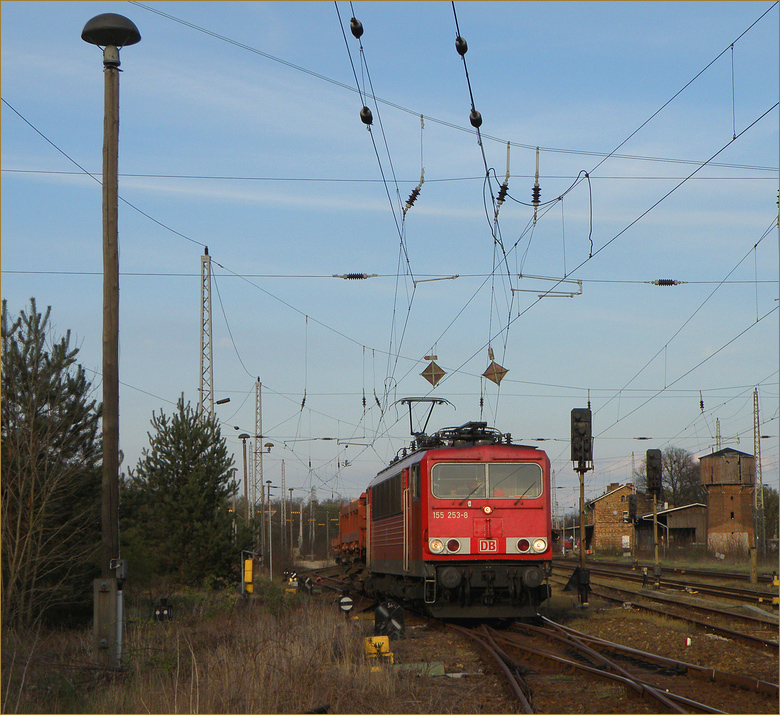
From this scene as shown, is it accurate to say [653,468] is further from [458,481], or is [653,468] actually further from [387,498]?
[458,481]

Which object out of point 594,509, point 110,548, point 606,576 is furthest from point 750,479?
point 110,548

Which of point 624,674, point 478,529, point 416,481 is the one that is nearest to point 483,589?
point 478,529

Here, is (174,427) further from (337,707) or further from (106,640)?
(337,707)

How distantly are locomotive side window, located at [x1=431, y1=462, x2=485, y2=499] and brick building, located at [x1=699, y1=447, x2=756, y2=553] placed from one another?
158 ft

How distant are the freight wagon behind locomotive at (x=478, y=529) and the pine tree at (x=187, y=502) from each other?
1038cm

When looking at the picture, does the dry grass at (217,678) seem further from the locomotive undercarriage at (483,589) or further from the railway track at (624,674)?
the locomotive undercarriage at (483,589)

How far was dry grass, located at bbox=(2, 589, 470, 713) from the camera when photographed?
8.34 m

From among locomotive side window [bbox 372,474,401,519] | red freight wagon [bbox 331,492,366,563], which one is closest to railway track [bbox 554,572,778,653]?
locomotive side window [bbox 372,474,401,519]

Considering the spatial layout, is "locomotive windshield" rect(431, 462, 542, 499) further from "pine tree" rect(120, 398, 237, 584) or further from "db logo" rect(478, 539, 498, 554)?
"pine tree" rect(120, 398, 237, 584)

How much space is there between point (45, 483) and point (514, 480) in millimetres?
8579

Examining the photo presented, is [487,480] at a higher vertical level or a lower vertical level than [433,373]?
lower

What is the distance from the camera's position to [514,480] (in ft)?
54.9

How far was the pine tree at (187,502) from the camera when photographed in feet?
84.8

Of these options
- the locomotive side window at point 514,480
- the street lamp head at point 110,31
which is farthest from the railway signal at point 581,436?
the street lamp head at point 110,31
